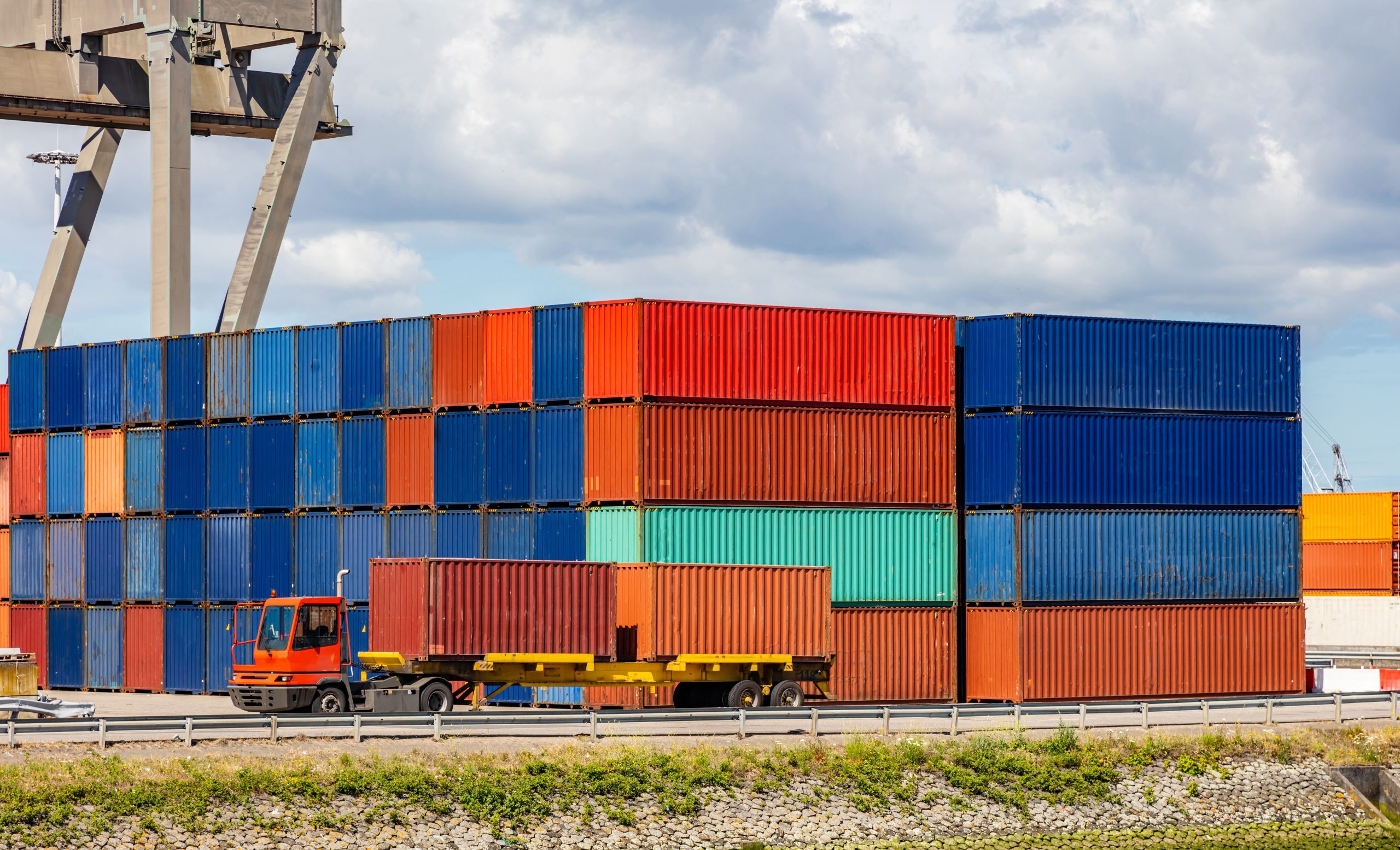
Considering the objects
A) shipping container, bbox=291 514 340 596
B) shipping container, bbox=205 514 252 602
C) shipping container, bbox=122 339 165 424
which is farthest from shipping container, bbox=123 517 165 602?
shipping container, bbox=291 514 340 596

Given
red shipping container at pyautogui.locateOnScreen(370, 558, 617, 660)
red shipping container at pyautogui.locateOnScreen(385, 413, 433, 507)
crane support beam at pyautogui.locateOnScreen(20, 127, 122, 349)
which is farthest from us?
crane support beam at pyautogui.locateOnScreen(20, 127, 122, 349)

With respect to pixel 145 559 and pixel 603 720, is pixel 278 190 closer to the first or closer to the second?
pixel 145 559

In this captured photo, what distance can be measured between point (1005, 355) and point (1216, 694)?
1037 centimetres

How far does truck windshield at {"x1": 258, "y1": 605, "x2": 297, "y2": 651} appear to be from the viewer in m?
32.5

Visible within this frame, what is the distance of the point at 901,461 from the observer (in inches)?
1591

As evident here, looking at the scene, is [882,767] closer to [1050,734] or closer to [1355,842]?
[1050,734]

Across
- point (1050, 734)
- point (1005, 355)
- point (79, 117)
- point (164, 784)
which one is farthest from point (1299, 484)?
point (79, 117)

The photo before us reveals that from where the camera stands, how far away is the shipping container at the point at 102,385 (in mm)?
46750

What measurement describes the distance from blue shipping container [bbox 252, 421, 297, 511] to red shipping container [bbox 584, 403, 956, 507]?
30.7 feet

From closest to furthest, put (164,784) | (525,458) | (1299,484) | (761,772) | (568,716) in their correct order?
1. (164,784)
2. (761,772)
3. (568,716)
4. (525,458)
5. (1299,484)

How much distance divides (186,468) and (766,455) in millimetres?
16875

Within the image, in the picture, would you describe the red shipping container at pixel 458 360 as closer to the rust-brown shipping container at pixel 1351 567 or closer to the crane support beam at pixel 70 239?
the crane support beam at pixel 70 239

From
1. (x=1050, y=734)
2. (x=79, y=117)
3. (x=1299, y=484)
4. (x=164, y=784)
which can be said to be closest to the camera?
(x=164, y=784)

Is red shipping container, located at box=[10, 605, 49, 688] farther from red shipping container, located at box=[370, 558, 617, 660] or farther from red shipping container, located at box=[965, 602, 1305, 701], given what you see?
red shipping container, located at box=[965, 602, 1305, 701]
